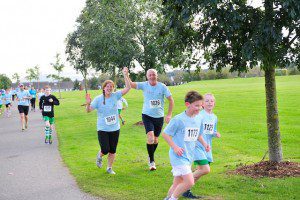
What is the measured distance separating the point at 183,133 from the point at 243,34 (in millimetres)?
2270

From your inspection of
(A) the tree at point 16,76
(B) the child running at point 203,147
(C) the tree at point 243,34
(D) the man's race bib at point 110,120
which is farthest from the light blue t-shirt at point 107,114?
(A) the tree at point 16,76

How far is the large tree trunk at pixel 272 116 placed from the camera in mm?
7527

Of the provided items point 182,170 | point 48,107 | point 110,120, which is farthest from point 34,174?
point 48,107

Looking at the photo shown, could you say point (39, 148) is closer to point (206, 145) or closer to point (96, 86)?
point (206, 145)

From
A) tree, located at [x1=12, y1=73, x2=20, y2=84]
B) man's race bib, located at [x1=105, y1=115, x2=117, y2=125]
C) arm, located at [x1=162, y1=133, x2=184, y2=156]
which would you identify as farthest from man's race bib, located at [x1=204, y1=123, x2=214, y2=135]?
tree, located at [x1=12, y1=73, x2=20, y2=84]

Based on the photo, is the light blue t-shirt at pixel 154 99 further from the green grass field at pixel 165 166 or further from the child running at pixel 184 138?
the child running at pixel 184 138

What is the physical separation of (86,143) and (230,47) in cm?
707

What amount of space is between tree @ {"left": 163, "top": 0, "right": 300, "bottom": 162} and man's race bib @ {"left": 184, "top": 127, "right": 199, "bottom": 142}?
1492 mm

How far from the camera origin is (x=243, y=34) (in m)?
6.78

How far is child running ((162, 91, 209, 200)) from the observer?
17.6 ft

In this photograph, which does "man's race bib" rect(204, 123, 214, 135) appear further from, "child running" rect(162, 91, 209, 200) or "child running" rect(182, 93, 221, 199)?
"child running" rect(162, 91, 209, 200)

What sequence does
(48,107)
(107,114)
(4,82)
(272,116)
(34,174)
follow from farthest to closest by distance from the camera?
(4,82) → (48,107) → (34,174) → (107,114) → (272,116)

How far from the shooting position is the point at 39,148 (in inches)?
489

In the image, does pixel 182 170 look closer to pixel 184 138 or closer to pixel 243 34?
pixel 184 138
